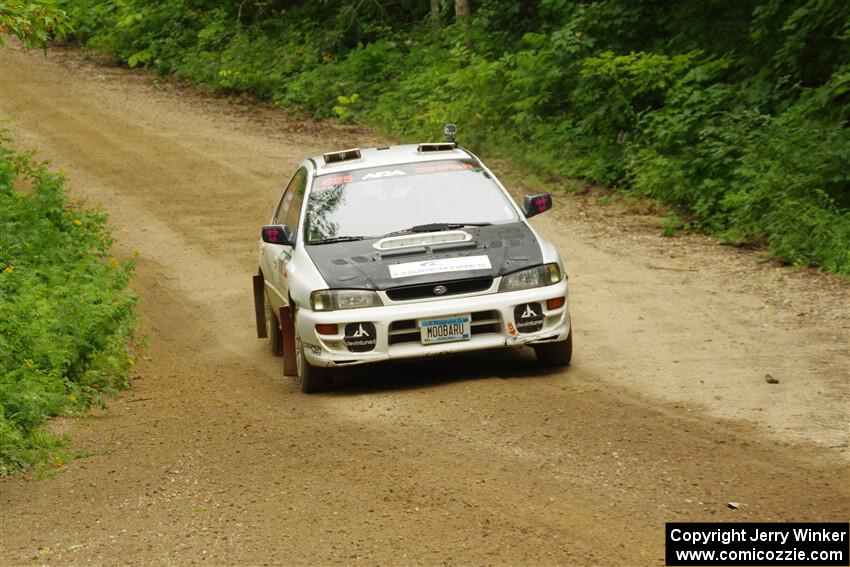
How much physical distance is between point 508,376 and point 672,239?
7.15 meters

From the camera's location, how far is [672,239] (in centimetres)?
1609

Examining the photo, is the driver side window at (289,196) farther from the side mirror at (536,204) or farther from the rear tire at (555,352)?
the rear tire at (555,352)

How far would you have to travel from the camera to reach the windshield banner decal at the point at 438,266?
9.20 meters

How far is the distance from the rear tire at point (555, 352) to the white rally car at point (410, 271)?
11 mm

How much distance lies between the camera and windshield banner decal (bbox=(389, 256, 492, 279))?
9203 mm

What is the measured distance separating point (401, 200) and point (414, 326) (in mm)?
1450

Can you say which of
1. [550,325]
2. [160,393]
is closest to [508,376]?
[550,325]

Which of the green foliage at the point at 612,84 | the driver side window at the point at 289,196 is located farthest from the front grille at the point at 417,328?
the green foliage at the point at 612,84

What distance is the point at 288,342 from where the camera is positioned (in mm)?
9875

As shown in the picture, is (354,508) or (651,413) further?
(651,413)

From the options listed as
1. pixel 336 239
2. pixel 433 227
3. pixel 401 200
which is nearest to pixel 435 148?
pixel 401 200

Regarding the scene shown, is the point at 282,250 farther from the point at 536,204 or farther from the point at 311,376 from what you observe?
the point at 536,204

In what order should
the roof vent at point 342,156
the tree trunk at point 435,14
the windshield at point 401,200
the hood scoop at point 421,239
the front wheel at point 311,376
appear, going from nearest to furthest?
the front wheel at point 311,376
the hood scoop at point 421,239
the windshield at point 401,200
the roof vent at point 342,156
the tree trunk at point 435,14

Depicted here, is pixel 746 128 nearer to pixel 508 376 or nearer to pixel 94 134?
pixel 508 376
